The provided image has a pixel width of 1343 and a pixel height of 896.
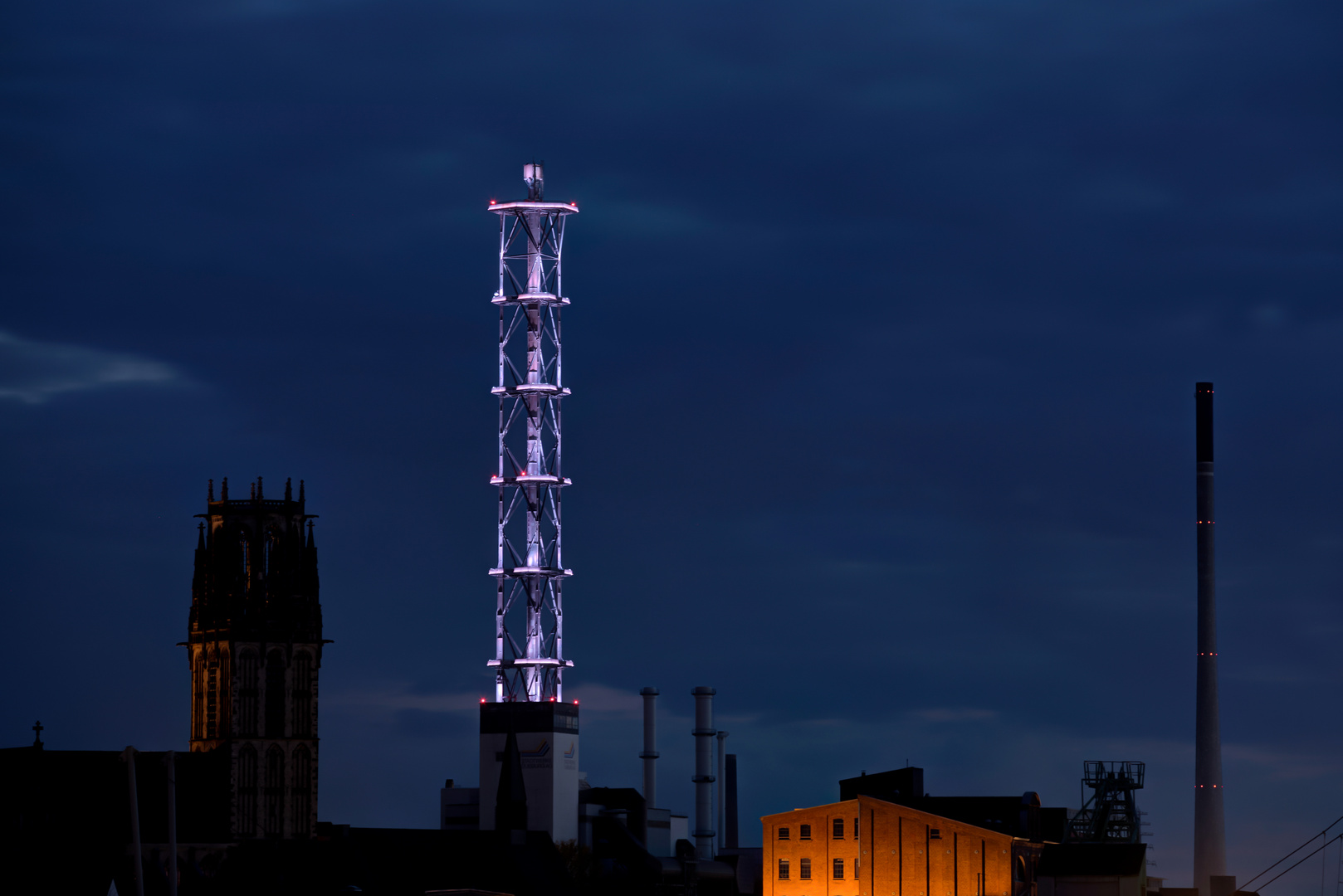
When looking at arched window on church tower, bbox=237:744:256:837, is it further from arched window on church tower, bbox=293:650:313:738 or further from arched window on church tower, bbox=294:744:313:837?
arched window on church tower, bbox=293:650:313:738

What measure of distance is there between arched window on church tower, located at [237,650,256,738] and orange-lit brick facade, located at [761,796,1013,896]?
1292 inches

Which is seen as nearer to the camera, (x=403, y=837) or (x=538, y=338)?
(x=403, y=837)

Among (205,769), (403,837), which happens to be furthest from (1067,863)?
(205,769)

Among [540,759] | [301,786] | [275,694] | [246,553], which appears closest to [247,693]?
[275,694]

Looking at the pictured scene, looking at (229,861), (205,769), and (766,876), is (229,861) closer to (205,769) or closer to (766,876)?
(205,769)

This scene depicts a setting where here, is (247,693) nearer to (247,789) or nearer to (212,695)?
(212,695)

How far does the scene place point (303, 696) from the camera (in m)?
152

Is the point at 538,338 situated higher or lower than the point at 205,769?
higher

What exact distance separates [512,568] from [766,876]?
3217 cm

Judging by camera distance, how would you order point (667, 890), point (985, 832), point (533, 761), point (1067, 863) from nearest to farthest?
point (1067, 863) → point (985, 832) → point (667, 890) → point (533, 761)

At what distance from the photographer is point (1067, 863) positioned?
124312mm

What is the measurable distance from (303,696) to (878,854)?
127ft

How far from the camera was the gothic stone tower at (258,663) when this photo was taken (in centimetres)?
14988

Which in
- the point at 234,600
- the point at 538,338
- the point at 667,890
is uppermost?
the point at 538,338
